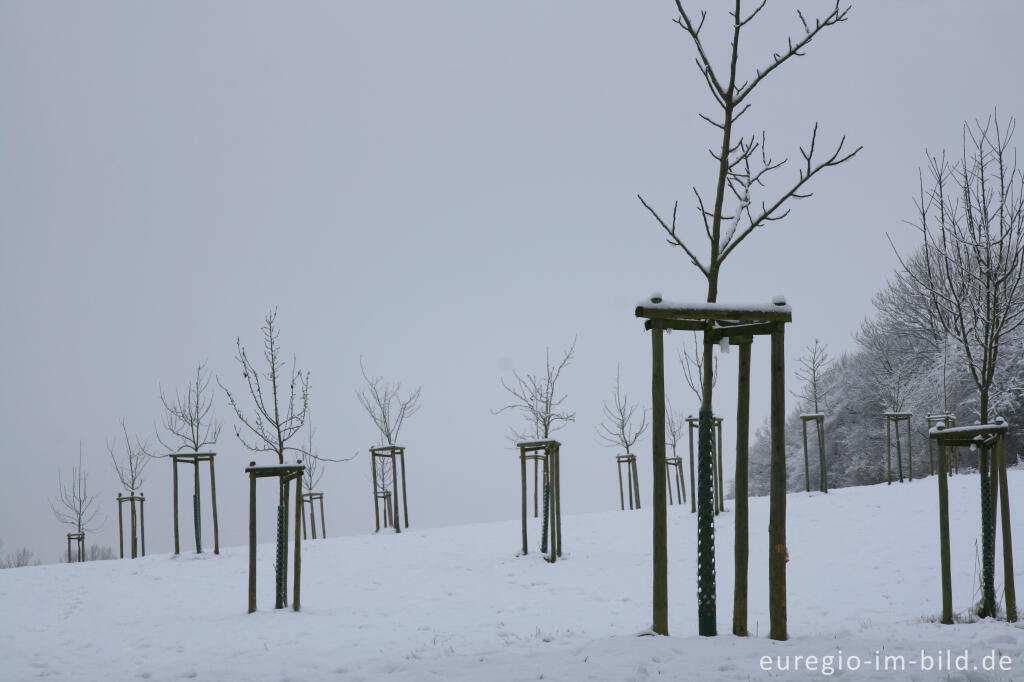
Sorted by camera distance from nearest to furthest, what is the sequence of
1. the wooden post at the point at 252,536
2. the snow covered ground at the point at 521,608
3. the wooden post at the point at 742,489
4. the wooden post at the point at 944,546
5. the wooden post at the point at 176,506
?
1. the snow covered ground at the point at 521,608
2. the wooden post at the point at 742,489
3. the wooden post at the point at 944,546
4. the wooden post at the point at 252,536
5. the wooden post at the point at 176,506

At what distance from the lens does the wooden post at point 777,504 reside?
668 centimetres

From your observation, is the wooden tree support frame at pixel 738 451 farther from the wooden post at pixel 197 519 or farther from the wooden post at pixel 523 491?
the wooden post at pixel 197 519

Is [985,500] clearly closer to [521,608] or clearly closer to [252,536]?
[521,608]

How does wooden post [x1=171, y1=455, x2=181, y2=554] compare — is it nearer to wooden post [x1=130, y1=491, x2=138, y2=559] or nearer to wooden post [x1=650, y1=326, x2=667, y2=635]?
wooden post [x1=130, y1=491, x2=138, y2=559]

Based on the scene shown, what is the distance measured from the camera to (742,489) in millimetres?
7090

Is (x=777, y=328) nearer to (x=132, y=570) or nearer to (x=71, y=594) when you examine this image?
(x=71, y=594)

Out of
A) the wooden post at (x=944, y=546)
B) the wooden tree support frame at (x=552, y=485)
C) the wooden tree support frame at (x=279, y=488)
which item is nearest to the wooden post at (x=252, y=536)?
the wooden tree support frame at (x=279, y=488)

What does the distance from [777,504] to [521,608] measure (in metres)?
5.31

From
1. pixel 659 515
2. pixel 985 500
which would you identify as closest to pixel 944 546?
pixel 985 500

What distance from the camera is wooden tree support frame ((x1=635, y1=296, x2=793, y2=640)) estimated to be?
676 centimetres

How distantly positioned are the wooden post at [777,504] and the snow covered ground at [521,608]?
293 mm

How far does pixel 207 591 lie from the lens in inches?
543

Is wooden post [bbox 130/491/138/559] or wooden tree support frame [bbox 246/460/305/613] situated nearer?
wooden tree support frame [bbox 246/460/305/613]

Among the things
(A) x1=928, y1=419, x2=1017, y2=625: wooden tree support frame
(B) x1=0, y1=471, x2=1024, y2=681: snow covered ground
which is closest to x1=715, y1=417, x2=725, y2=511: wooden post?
(B) x1=0, y1=471, x2=1024, y2=681: snow covered ground
